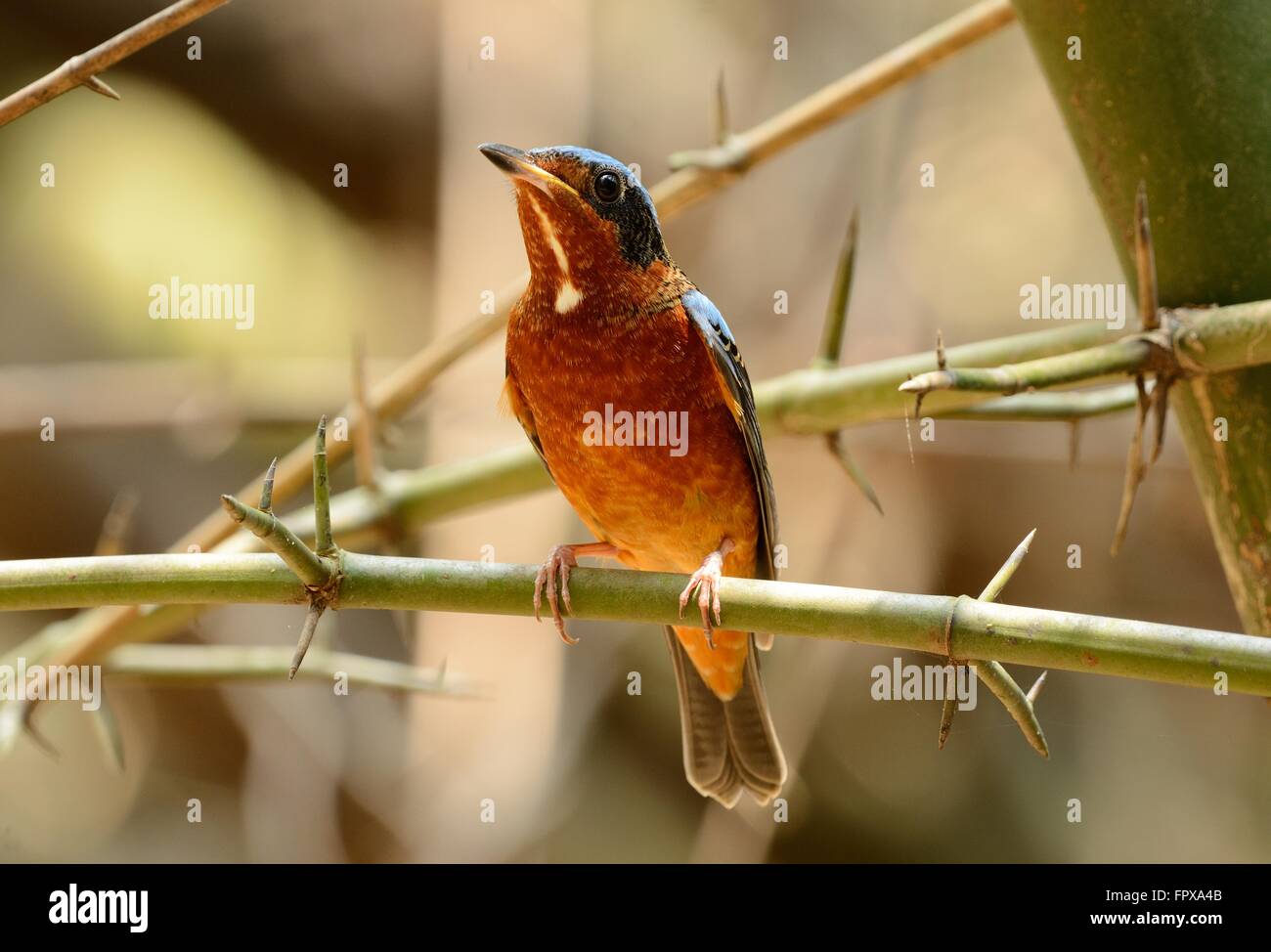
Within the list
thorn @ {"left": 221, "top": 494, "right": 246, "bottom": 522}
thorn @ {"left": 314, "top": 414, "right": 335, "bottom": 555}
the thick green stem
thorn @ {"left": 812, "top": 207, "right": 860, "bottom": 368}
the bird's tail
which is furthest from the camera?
the bird's tail

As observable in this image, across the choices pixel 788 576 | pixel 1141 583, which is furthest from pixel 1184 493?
pixel 788 576

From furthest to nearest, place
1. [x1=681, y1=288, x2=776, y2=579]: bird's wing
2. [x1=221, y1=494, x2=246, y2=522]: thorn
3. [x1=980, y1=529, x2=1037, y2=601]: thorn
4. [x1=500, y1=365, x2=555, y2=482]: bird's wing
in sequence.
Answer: [x1=500, y1=365, x2=555, y2=482]: bird's wing, [x1=681, y1=288, x2=776, y2=579]: bird's wing, [x1=980, y1=529, x2=1037, y2=601]: thorn, [x1=221, y1=494, x2=246, y2=522]: thorn

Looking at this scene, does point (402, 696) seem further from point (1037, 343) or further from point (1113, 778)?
point (1037, 343)

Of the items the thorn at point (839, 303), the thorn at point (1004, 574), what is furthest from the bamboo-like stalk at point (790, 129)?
the thorn at point (1004, 574)

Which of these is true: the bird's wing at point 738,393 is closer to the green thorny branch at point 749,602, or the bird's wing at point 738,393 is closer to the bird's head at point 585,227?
the bird's head at point 585,227

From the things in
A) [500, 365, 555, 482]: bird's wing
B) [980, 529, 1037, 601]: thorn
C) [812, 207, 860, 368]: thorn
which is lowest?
[980, 529, 1037, 601]: thorn

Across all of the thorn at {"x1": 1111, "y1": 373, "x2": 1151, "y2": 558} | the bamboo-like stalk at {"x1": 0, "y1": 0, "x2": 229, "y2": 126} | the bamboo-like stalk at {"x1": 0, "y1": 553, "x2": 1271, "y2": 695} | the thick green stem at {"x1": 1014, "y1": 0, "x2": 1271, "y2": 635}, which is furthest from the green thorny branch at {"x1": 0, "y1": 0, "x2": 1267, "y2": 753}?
the bamboo-like stalk at {"x1": 0, "y1": 0, "x2": 229, "y2": 126}

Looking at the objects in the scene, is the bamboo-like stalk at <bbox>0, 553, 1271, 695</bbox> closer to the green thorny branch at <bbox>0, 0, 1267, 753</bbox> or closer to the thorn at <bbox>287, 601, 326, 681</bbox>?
the thorn at <bbox>287, 601, 326, 681</bbox>
